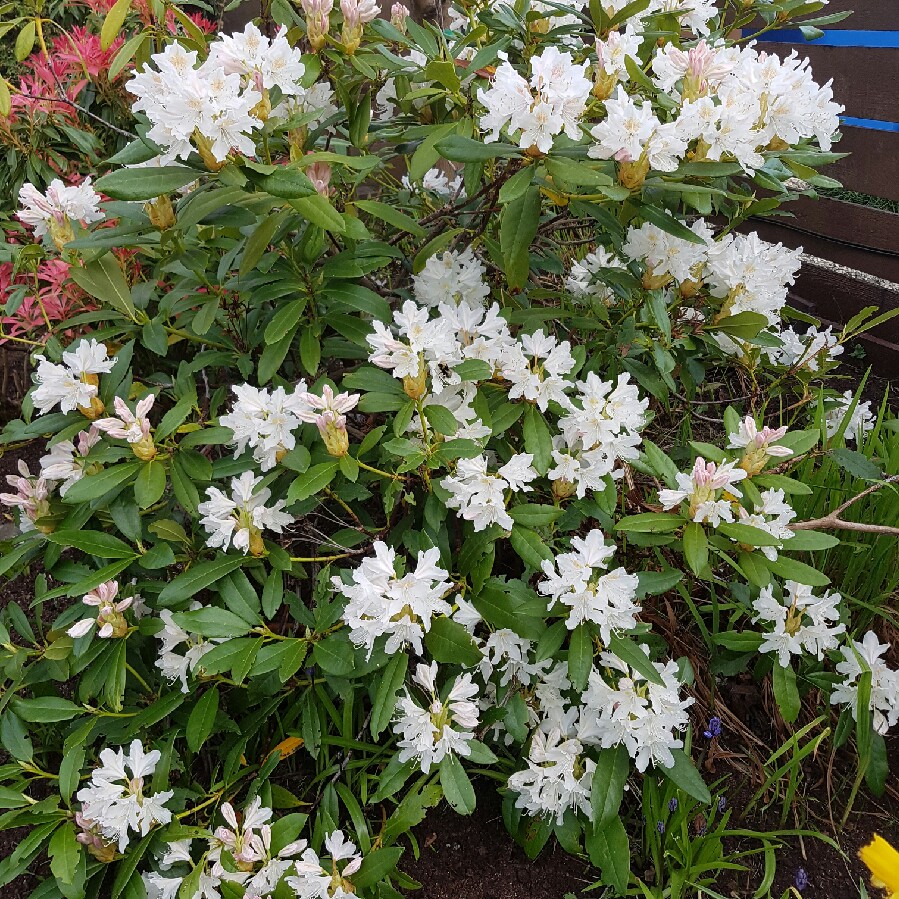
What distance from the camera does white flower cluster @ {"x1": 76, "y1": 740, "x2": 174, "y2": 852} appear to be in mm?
1258

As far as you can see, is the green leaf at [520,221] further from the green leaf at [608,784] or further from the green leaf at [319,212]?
the green leaf at [608,784]

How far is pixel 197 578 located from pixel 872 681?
1255mm

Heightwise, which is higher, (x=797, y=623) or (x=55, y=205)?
(x=55, y=205)

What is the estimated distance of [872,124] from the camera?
282 cm

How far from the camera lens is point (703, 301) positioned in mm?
1625

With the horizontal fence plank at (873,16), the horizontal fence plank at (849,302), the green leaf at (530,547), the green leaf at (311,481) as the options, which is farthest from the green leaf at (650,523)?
the horizontal fence plank at (873,16)

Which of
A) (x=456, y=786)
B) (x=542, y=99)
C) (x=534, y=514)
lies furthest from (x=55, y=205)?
(x=456, y=786)

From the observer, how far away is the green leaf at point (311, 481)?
3.82ft

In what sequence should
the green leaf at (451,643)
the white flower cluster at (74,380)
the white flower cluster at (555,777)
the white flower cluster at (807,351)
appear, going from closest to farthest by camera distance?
the green leaf at (451,643) → the white flower cluster at (74,380) → the white flower cluster at (555,777) → the white flower cluster at (807,351)

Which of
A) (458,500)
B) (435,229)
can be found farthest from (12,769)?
(435,229)

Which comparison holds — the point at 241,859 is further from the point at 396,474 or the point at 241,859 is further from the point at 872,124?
the point at 872,124

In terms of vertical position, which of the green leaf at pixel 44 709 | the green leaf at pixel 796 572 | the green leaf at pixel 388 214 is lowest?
the green leaf at pixel 44 709

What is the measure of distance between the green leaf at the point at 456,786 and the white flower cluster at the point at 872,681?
73 cm

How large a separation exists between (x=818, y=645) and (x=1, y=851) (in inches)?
66.2
